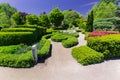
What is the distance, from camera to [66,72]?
376 inches

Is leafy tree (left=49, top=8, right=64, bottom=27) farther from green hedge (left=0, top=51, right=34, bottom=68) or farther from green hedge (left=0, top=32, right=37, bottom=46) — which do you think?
green hedge (left=0, top=51, right=34, bottom=68)

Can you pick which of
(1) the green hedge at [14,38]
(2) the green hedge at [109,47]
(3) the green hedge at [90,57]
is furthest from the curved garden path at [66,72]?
(1) the green hedge at [14,38]

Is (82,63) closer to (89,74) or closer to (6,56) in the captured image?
(89,74)

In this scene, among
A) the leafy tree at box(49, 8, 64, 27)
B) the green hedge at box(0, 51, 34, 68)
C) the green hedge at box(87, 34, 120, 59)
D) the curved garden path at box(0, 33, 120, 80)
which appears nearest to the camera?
the curved garden path at box(0, 33, 120, 80)

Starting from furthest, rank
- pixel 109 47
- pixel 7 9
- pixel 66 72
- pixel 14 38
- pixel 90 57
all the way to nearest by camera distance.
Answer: pixel 7 9 < pixel 14 38 < pixel 109 47 < pixel 90 57 < pixel 66 72

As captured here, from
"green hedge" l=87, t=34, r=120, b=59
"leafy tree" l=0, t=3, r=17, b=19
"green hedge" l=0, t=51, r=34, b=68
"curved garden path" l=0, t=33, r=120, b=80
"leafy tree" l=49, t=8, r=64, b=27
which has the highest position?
"leafy tree" l=0, t=3, r=17, b=19

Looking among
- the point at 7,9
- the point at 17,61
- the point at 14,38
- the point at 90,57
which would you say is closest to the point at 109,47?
the point at 90,57

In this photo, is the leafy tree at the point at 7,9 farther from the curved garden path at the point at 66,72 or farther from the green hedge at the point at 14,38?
the curved garden path at the point at 66,72

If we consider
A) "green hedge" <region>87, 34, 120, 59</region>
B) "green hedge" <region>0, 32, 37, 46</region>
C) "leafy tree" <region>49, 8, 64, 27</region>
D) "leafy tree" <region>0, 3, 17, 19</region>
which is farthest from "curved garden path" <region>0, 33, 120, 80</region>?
"leafy tree" <region>0, 3, 17, 19</region>

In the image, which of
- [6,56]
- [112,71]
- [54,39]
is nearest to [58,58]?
[6,56]

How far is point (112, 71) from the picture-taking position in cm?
898

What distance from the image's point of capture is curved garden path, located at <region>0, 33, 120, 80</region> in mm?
8688

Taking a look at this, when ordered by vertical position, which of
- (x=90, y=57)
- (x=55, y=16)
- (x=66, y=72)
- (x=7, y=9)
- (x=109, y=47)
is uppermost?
(x=7, y=9)

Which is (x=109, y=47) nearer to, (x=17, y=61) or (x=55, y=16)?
(x=17, y=61)
